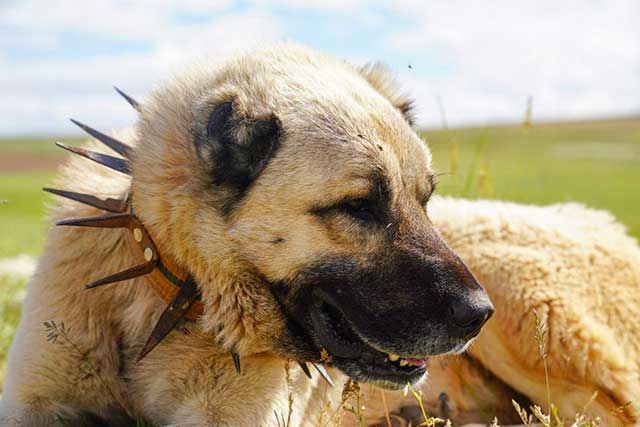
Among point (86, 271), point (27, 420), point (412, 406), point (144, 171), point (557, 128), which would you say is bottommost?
point (557, 128)

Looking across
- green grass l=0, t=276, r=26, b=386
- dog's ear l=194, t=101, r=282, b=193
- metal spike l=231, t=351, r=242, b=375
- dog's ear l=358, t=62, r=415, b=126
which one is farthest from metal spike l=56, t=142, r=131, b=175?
→ green grass l=0, t=276, r=26, b=386

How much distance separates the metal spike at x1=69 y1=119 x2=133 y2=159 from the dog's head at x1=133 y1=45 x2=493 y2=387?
19 centimetres

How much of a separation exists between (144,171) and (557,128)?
313 ft

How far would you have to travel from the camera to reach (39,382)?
303 centimetres

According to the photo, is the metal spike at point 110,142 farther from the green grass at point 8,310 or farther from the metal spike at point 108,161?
the green grass at point 8,310

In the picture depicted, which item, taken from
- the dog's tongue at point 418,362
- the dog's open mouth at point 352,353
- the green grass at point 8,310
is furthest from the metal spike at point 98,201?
the green grass at point 8,310

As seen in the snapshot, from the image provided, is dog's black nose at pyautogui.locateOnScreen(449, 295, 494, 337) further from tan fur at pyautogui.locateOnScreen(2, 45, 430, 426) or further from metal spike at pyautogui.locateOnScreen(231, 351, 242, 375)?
metal spike at pyautogui.locateOnScreen(231, 351, 242, 375)

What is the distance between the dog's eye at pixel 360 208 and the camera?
272 centimetres

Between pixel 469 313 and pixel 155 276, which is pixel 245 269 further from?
pixel 469 313

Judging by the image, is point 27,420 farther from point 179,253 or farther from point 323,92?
point 323,92

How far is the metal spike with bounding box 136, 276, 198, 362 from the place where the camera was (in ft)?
9.36

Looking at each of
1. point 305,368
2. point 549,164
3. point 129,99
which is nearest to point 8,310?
point 129,99

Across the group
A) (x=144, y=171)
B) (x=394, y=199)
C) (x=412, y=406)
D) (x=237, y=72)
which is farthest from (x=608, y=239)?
(x=144, y=171)

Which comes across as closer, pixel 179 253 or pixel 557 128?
pixel 179 253
